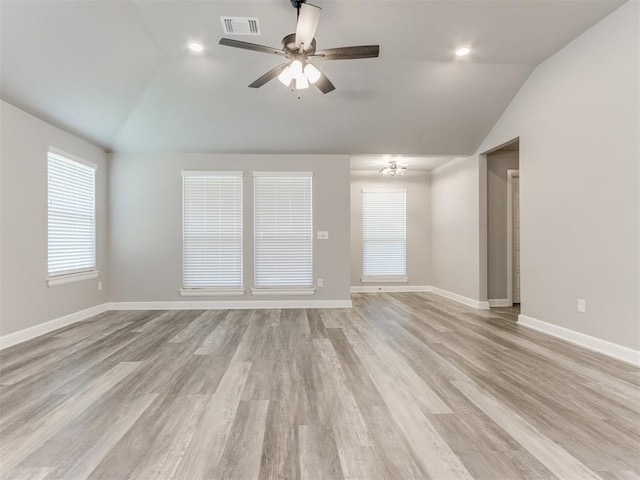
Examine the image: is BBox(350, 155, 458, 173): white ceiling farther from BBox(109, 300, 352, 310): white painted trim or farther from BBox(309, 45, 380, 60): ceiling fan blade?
BBox(309, 45, 380, 60): ceiling fan blade

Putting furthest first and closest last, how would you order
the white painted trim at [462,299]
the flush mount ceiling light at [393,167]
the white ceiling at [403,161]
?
the flush mount ceiling light at [393,167]
the white ceiling at [403,161]
the white painted trim at [462,299]

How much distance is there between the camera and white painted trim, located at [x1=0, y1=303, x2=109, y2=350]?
3.27 metres

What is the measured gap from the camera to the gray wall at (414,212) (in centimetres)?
702

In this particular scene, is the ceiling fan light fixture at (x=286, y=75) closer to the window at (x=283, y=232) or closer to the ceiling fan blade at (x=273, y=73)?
the ceiling fan blade at (x=273, y=73)

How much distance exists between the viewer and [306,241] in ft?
17.4

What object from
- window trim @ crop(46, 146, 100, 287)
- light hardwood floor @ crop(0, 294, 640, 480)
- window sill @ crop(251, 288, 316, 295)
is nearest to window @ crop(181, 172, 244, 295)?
window sill @ crop(251, 288, 316, 295)

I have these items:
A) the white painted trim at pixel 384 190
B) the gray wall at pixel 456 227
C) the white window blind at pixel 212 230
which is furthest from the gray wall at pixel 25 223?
the gray wall at pixel 456 227

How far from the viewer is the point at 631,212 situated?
9.14 feet

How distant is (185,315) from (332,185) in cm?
323

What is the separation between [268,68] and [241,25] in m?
0.67

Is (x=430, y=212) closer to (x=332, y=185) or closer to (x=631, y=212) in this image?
(x=332, y=185)

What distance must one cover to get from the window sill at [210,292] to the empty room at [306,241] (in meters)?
0.04

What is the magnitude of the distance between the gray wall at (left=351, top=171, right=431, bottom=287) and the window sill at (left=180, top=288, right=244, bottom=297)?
114 inches

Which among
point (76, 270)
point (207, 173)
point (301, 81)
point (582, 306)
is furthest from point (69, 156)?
point (582, 306)
